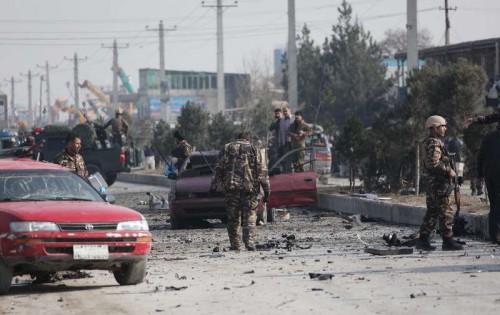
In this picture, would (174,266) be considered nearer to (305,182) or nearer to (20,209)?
(20,209)

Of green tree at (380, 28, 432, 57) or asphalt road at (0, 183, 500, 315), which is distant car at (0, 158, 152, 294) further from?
green tree at (380, 28, 432, 57)

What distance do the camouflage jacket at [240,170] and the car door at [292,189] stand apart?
566cm

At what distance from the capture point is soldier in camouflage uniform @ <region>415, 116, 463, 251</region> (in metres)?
16.5

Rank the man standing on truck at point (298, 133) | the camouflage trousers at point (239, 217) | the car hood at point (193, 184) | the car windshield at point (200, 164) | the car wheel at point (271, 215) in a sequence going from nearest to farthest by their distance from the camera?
the camouflage trousers at point (239, 217) < the car hood at point (193, 184) < the car windshield at point (200, 164) < the car wheel at point (271, 215) < the man standing on truck at point (298, 133)

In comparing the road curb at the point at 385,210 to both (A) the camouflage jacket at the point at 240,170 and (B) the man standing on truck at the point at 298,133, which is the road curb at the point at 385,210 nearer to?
(B) the man standing on truck at the point at 298,133

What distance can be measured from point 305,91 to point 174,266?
79.3 m

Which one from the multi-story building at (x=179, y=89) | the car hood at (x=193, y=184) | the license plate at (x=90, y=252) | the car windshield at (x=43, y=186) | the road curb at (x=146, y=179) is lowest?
the road curb at (x=146, y=179)

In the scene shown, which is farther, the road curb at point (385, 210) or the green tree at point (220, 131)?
the green tree at point (220, 131)

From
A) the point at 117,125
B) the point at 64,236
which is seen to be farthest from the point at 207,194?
the point at 117,125

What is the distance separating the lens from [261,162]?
1819 centimetres

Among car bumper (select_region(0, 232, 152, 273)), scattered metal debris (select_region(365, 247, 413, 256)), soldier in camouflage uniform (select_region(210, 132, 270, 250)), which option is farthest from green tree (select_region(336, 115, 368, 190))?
car bumper (select_region(0, 232, 152, 273))

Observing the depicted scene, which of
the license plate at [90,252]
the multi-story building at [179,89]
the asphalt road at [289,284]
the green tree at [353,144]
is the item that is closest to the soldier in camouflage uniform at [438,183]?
the asphalt road at [289,284]

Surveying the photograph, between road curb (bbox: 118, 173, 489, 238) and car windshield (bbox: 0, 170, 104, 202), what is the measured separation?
6.99 m

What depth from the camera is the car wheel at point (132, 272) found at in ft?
44.0
